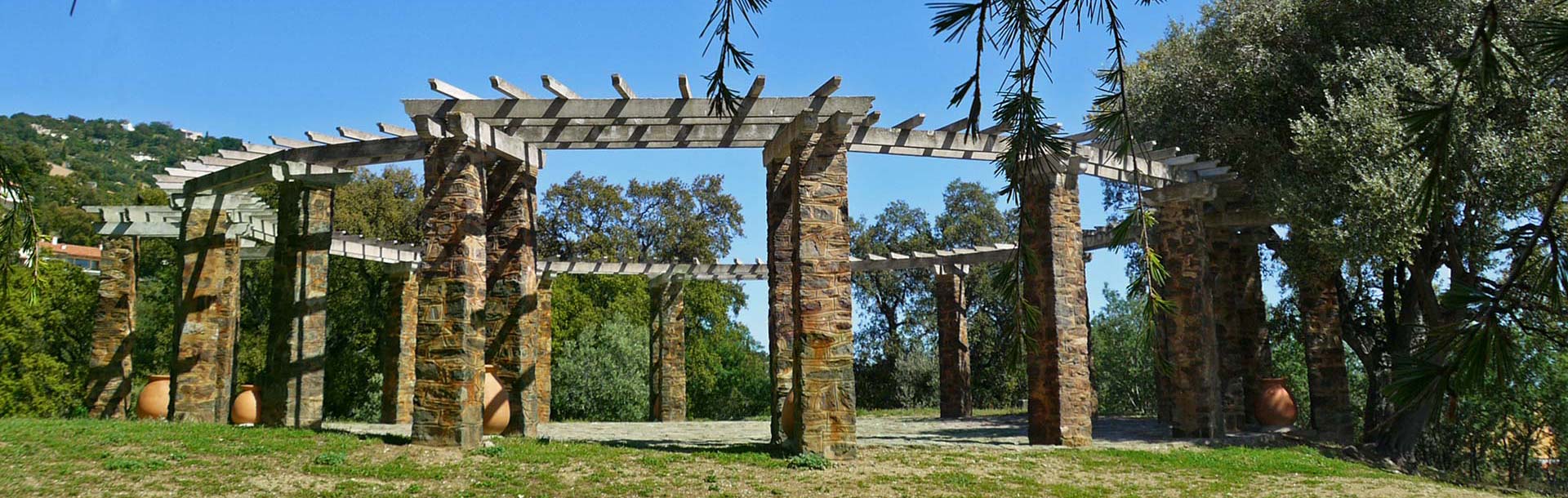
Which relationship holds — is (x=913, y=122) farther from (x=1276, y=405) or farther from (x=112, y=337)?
(x=112, y=337)

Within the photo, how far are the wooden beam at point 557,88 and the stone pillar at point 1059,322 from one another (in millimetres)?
6084

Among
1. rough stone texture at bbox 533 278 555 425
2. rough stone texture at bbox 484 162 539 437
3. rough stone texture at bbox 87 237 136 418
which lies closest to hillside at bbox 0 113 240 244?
rough stone texture at bbox 87 237 136 418

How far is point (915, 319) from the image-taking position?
36.5 metres

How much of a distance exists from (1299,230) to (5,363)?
2886 cm

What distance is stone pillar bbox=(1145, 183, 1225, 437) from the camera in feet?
48.8

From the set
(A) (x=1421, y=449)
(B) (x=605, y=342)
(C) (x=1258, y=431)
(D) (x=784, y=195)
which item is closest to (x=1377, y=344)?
(A) (x=1421, y=449)

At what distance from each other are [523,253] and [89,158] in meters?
53.4

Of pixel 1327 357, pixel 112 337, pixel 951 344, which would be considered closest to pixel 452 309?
pixel 112 337

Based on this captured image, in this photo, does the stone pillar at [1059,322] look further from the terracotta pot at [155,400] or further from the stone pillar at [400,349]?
the terracotta pot at [155,400]

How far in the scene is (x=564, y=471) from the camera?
966cm

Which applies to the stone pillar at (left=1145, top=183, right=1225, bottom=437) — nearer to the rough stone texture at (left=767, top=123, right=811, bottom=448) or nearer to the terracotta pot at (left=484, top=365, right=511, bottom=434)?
the rough stone texture at (left=767, top=123, right=811, bottom=448)

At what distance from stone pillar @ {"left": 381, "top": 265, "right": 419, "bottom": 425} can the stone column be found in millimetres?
3420

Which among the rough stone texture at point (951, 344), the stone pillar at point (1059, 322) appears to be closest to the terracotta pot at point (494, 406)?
the stone pillar at point (1059, 322)

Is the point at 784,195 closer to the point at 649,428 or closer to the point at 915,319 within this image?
the point at 649,428
